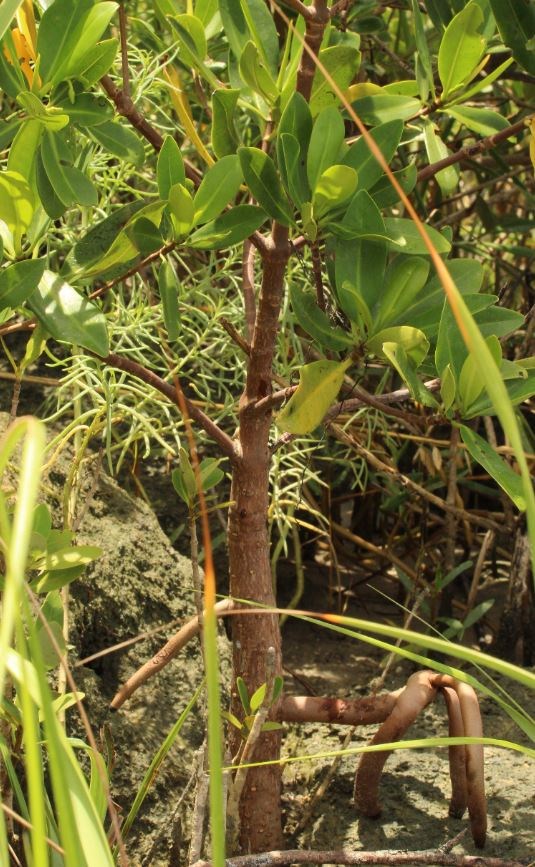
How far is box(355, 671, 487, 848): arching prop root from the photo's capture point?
1126 mm

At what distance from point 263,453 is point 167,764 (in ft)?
1.49

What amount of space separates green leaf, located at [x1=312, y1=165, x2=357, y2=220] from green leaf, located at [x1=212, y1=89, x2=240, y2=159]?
12 centimetres

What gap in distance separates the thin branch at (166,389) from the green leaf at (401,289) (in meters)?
0.22

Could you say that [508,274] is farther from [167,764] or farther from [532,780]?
[167,764]

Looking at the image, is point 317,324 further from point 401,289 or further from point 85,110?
point 85,110

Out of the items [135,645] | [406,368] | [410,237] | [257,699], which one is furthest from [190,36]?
[135,645]

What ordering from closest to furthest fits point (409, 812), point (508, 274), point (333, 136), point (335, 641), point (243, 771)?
point (333, 136) < point (243, 771) < point (409, 812) < point (335, 641) < point (508, 274)

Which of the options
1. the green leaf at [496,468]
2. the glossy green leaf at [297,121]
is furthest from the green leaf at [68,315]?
the green leaf at [496,468]

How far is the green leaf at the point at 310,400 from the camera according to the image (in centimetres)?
89

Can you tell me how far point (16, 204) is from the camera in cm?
91

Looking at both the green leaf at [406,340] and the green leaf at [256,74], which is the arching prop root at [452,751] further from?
the green leaf at [256,74]

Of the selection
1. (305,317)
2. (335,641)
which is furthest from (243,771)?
(335,641)

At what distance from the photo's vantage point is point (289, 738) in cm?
146

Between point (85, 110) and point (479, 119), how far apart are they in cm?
44
